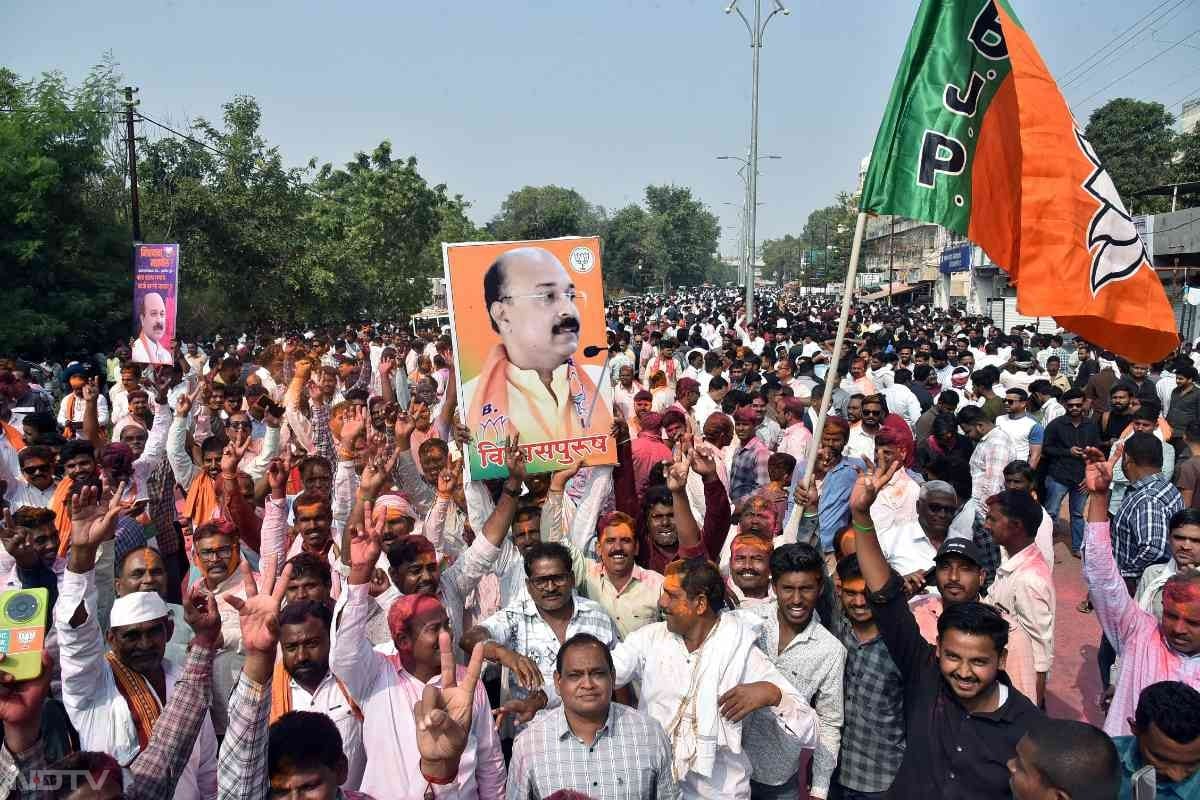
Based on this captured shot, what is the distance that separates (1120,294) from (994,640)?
1995 mm

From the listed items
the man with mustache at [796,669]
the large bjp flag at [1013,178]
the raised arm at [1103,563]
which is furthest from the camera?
the large bjp flag at [1013,178]

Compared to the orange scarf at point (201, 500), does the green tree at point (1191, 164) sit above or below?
above

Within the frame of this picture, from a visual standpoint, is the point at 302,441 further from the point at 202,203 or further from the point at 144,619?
the point at 202,203

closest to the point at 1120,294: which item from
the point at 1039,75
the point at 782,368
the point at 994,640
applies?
the point at 1039,75

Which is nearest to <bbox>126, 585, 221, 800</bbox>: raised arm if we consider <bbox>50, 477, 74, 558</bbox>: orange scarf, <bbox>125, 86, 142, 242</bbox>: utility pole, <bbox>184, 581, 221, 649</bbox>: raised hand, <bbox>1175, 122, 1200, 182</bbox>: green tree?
<bbox>184, 581, 221, 649</bbox>: raised hand

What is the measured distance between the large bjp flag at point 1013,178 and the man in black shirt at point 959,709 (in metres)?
1.66

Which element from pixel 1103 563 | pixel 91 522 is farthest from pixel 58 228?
pixel 1103 563

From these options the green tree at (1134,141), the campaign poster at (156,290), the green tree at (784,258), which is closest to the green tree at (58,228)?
the campaign poster at (156,290)

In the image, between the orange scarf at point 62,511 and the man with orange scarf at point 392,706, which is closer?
the man with orange scarf at point 392,706

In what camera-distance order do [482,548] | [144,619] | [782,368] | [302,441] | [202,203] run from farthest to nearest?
[202,203] < [782,368] < [302,441] < [482,548] < [144,619]

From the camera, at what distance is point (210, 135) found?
23953mm

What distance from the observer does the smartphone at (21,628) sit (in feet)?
8.45

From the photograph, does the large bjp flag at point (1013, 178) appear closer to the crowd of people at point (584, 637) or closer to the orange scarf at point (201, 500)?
the crowd of people at point (584, 637)

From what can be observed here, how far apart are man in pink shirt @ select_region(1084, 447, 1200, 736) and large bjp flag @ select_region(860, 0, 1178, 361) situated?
83cm
